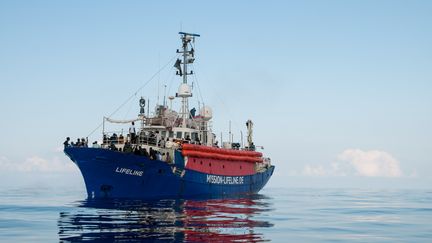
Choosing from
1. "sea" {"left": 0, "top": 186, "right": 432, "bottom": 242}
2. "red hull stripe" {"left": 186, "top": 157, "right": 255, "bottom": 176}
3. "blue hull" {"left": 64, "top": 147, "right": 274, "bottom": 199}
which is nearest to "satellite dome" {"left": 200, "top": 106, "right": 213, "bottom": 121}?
"red hull stripe" {"left": 186, "top": 157, "right": 255, "bottom": 176}

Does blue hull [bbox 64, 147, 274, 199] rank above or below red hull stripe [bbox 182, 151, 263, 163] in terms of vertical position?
below

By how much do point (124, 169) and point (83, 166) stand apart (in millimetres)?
3229

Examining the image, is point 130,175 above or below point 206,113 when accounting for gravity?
below

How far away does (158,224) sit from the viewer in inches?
952

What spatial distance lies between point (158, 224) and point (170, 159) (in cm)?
1946

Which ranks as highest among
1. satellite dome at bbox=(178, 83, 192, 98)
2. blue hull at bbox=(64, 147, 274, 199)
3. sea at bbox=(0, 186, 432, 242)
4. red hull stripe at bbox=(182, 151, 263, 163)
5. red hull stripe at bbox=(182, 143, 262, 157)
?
satellite dome at bbox=(178, 83, 192, 98)

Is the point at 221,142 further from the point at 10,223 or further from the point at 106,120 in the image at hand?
the point at 10,223

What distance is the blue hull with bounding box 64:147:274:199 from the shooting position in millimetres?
38719

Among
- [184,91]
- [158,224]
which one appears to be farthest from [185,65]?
[158,224]

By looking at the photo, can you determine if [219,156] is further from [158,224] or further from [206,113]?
[158,224]

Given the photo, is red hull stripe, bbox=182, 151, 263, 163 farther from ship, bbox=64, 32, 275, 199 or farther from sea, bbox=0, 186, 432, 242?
sea, bbox=0, 186, 432, 242

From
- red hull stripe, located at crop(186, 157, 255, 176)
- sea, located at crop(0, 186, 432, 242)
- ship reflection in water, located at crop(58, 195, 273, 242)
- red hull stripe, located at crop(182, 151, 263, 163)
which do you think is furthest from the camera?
red hull stripe, located at crop(186, 157, 255, 176)

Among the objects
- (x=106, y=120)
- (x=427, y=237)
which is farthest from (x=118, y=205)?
(x=427, y=237)

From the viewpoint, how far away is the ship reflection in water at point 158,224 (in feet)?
66.9
